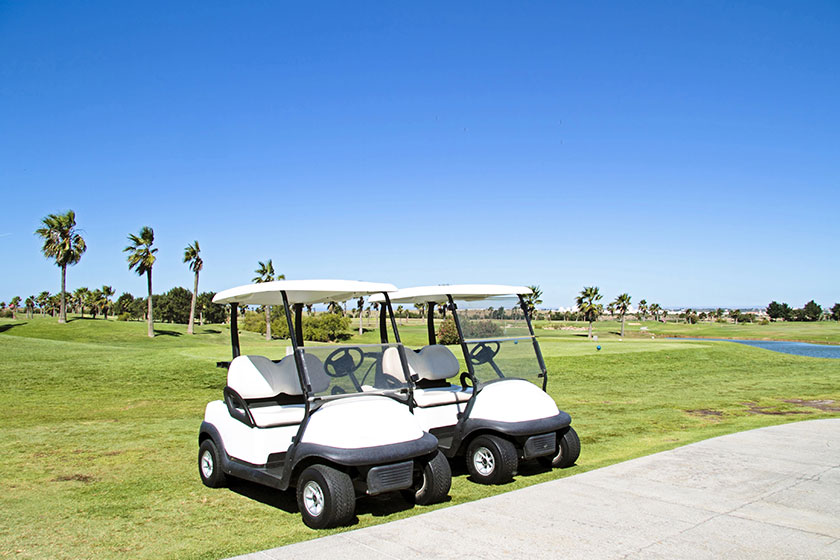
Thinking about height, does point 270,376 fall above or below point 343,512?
above

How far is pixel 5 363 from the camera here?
1716 centimetres

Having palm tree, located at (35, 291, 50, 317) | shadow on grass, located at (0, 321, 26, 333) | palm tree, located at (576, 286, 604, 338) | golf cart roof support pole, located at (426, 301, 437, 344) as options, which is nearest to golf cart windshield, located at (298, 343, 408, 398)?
golf cart roof support pole, located at (426, 301, 437, 344)

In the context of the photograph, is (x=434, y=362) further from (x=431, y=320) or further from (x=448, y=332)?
(x=431, y=320)

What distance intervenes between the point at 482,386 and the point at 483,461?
89 centimetres

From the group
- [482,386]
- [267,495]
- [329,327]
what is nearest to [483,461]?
[482,386]

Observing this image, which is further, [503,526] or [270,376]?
[270,376]

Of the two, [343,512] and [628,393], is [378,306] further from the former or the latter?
[628,393]

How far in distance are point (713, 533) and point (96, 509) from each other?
532 centimetres

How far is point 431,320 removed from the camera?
853 centimetres

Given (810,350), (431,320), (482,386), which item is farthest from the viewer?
(810,350)

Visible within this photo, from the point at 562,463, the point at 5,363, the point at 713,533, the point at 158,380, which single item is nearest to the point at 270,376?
the point at 562,463

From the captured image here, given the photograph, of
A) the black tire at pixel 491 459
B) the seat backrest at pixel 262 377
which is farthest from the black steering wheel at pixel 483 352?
the seat backrest at pixel 262 377

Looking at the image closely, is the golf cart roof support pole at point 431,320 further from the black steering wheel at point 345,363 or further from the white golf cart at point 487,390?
the black steering wheel at point 345,363

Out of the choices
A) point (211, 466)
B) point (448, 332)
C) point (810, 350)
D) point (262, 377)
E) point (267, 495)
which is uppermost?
point (448, 332)
